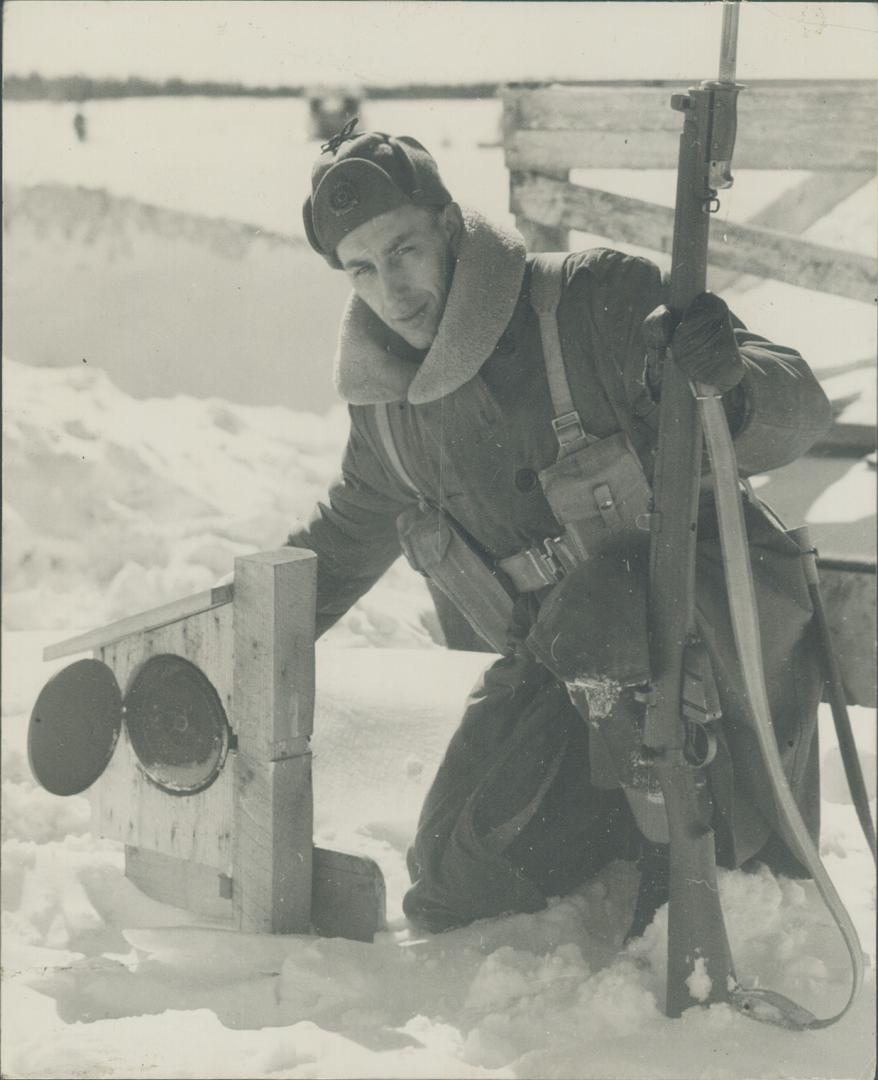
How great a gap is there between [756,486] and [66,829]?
332cm

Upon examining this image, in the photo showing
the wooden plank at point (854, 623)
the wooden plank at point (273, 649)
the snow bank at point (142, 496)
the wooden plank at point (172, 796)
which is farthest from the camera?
the snow bank at point (142, 496)

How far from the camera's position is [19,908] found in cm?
296

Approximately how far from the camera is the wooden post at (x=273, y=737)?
105 inches

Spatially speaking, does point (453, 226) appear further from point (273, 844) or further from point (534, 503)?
point (273, 844)

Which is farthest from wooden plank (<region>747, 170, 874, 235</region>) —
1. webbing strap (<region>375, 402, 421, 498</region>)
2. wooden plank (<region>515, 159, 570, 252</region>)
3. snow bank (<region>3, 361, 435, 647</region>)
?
webbing strap (<region>375, 402, 421, 498</region>)

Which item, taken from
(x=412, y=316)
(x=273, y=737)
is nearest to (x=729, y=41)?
(x=412, y=316)

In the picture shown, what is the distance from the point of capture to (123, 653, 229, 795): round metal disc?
278cm

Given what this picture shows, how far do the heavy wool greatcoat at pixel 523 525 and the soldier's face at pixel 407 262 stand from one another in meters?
0.06

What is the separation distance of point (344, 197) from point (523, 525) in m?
0.68

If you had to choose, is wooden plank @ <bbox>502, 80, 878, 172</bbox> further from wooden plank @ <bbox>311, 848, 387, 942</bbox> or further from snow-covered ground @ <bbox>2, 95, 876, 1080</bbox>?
wooden plank @ <bbox>311, 848, 387, 942</bbox>

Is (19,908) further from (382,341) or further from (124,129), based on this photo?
(124,129)

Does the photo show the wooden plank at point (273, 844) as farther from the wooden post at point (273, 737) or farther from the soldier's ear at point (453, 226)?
the soldier's ear at point (453, 226)

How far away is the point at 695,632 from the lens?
2389 millimetres

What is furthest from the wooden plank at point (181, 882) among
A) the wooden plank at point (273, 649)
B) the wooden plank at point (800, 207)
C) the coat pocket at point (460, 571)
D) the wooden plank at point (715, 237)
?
the wooden plank at point (800, 207)
